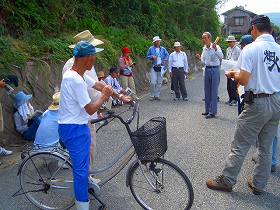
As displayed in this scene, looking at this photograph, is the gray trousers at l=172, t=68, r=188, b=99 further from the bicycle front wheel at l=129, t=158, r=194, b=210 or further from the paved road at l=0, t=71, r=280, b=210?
the bicycle front wheel at l=129, t=158, r=194, b=210

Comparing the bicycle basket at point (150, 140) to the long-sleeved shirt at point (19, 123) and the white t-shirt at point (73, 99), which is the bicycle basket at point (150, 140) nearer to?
the white t-shirt at point (73, 99)

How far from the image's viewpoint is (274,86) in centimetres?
409

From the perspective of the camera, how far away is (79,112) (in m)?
3.48

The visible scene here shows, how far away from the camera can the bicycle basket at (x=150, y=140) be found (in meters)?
3.50

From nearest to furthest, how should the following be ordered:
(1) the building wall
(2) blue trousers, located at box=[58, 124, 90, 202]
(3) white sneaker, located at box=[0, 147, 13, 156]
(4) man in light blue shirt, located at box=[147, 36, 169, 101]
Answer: (2) blue trousers, located at box=[58, 124, 90, 202] → (3) white sneaker, located at box=[0, 147, 13, 156] → (4) man in light blue shirt, located at box=[147, 36, 169, 101] → (1) the building wall

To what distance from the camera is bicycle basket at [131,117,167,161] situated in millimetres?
3498

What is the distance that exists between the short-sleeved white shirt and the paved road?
4.27 feet

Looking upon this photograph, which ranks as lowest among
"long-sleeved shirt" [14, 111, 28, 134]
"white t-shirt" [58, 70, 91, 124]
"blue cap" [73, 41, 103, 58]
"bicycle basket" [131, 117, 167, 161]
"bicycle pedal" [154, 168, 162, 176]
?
"long-sleeved shirt" [14, 111, 28, 134]

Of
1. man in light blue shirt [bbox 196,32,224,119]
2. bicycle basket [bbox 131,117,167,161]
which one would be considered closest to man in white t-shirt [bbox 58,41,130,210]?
bicycle basket [bbox 131,117,167,161]

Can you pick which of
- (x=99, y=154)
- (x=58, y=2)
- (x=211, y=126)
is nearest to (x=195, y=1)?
(x=58, y=2)

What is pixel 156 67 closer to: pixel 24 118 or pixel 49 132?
pixel 24 118

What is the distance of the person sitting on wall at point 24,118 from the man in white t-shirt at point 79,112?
3230 millimetres

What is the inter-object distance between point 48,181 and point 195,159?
2.52m

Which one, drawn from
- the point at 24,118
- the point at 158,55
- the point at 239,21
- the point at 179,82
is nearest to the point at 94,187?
the point at 24,118
